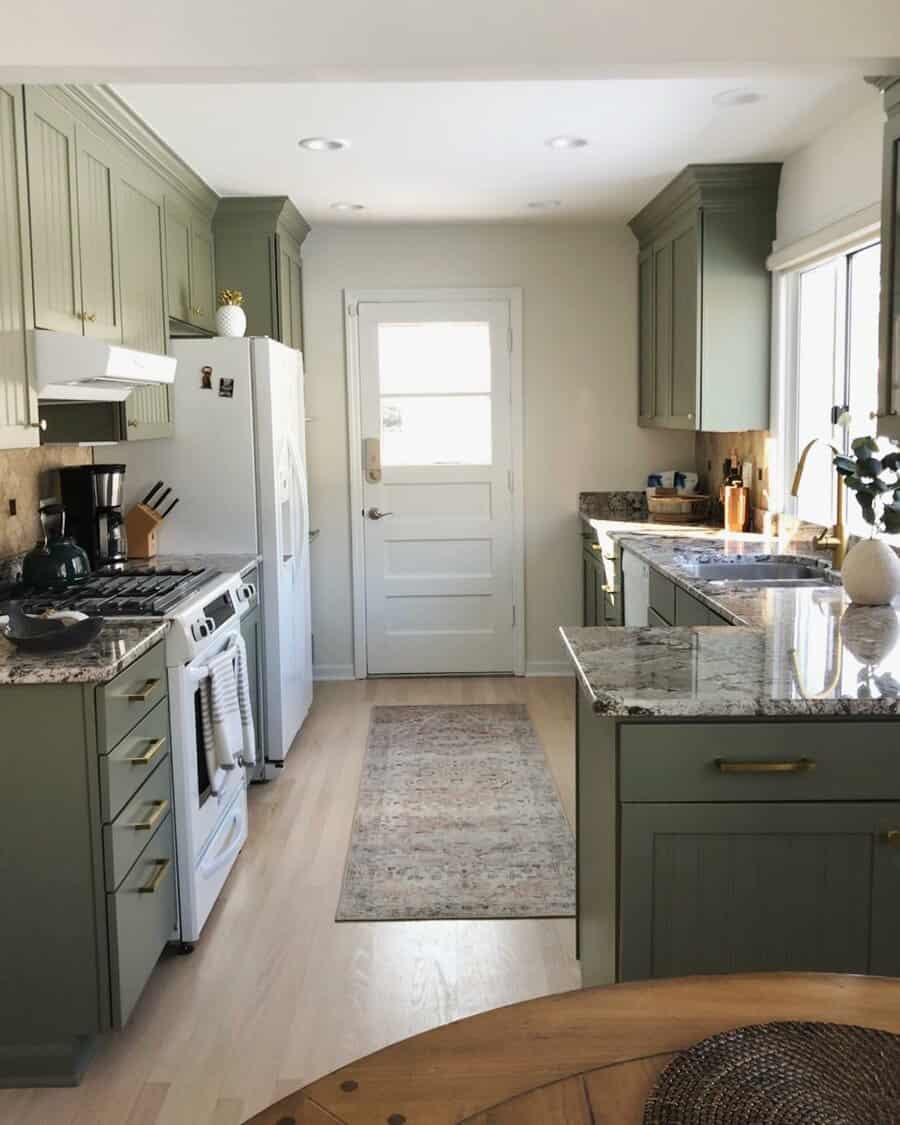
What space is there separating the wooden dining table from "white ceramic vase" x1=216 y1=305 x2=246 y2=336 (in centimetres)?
388

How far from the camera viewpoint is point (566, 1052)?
1218 millimetres

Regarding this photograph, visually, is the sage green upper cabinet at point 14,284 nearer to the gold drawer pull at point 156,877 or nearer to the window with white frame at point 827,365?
the gold drawer pull at point 156,877

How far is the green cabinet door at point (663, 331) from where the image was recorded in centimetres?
548

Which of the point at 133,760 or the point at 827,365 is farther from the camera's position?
the point at 827,365

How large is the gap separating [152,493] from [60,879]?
2292mm

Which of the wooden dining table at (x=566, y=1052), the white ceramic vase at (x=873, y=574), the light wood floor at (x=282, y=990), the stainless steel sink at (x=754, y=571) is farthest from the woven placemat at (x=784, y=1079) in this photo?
the stainless steel sink at (x=754, y=571)

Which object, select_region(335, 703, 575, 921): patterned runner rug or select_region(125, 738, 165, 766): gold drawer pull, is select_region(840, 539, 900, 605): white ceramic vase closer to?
select_region(335, 703, 575, 921): patterned runner rug

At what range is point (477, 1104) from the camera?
1.14m

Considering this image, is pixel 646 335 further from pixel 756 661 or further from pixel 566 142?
pixel 756 661

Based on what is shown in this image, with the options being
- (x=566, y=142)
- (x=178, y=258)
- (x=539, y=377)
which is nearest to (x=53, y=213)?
(x=178, y=258)

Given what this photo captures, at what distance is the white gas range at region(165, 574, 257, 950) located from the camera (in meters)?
3.10

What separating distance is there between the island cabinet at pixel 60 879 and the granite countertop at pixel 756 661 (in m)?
1.09

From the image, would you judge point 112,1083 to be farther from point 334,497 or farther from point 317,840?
point 334,497

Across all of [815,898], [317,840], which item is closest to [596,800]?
[815,898]
